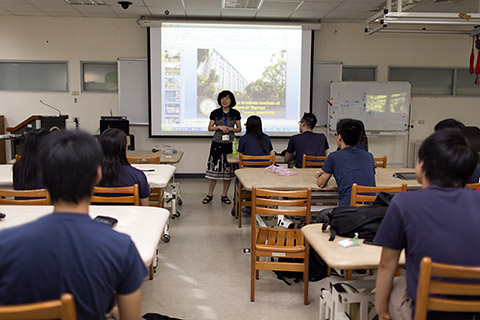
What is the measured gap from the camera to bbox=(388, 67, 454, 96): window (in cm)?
785

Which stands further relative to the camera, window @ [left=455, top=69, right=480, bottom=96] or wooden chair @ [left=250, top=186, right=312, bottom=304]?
window @ [left=455, top=69, right=480, bottom=96]

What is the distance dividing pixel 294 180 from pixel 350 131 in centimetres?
68

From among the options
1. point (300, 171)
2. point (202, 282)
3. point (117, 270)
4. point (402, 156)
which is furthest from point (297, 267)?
point (402, 156)

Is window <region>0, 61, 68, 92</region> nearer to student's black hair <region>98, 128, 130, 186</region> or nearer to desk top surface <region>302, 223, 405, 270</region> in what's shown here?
student's black hair <region>98, 128, 130, 186</region>

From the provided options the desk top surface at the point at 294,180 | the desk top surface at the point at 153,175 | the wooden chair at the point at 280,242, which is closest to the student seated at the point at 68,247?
the wooden chair at the point at 280,242

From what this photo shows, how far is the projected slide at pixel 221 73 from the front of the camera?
7.20 metres

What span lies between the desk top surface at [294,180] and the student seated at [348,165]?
0.21 metres

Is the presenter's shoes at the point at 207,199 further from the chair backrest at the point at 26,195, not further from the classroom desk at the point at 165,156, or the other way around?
the chair backrest at the point at 26,195

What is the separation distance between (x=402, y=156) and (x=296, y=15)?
11.0 ft

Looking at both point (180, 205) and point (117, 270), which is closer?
point (117, 270)

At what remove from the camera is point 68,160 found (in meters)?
1.13

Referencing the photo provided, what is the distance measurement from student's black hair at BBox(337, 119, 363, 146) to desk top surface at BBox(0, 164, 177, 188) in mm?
1428

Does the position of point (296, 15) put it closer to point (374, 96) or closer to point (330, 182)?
point (374, 96)

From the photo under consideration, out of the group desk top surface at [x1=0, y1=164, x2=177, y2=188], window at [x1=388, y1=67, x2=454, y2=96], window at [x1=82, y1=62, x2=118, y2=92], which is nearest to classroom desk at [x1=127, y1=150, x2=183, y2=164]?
desk top surface at [x1=0, y1=164, x2=177, y2=188]
